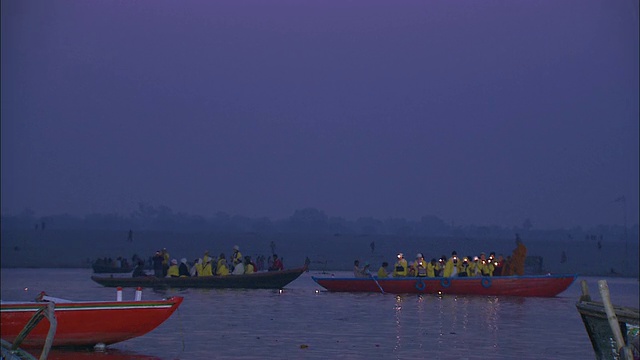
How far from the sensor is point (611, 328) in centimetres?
1365

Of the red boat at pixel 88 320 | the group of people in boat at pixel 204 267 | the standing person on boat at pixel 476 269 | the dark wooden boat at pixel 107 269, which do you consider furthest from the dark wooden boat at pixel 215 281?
the red boat at pixel 88 320

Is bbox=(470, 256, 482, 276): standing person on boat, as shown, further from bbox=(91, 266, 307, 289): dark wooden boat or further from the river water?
bbox=(91, 266, 307, 289): dark wooden boat

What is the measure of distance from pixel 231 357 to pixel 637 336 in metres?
8.34

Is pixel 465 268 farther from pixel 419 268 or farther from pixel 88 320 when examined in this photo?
pixel 88 320

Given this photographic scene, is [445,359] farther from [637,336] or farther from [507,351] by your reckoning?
[637,336]

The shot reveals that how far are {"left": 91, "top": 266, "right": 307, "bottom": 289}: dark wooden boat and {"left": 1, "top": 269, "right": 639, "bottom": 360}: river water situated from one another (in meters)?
0.40

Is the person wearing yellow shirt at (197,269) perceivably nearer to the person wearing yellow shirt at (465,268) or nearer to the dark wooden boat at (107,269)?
the person wearing yellow shirt at (465,268)

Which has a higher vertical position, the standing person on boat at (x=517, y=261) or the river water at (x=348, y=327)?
the standing person on boat at (x=517, y=261)

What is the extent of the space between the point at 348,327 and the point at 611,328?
12.4 meters

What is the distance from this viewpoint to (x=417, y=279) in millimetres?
37656

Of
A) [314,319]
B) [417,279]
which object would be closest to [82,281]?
[417,279]

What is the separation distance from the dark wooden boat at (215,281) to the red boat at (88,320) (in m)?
18.4

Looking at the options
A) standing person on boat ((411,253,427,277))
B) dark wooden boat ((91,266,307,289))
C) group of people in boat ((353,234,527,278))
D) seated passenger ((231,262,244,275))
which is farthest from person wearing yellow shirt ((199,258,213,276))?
standing person on boat ((411,253,427,277))

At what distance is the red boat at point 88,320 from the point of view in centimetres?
1916
